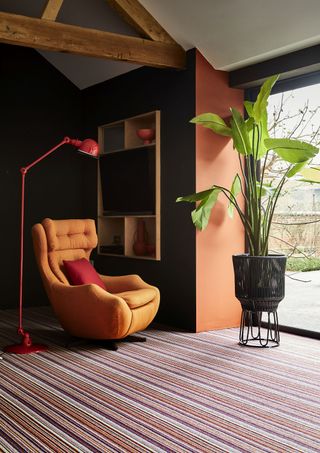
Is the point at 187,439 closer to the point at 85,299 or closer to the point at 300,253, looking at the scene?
the point at 85,299

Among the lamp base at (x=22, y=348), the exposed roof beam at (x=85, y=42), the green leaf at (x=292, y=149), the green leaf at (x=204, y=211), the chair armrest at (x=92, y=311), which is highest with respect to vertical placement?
the exposed roof beam at (x=85, y=42)

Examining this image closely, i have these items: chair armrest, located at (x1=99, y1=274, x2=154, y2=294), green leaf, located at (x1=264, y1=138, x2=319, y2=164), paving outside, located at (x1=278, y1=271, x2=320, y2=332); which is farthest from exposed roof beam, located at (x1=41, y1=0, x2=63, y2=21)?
paving outside, located at (x1=278, y1=271, x2=320, y2=332)

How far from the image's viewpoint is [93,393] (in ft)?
11.7

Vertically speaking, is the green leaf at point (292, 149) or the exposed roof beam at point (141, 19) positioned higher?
the exposed roof beam at point (141, 19)

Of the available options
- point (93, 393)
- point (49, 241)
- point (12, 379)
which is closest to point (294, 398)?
point (93, 393)

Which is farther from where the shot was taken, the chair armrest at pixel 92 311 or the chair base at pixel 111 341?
the chair base at pixel 111 341

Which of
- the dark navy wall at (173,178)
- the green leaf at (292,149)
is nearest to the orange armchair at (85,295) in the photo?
the dark navy wall at (173,178)

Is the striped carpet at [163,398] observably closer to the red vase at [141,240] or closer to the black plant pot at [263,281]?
the black plant pot at [263,281]

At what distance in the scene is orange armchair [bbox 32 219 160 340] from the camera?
15.0 feet

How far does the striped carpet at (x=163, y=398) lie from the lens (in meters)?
2.83

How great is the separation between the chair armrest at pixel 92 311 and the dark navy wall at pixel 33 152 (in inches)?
80.7

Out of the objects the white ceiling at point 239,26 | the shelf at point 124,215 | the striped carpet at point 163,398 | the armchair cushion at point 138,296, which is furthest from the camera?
the shelf at point 124,215

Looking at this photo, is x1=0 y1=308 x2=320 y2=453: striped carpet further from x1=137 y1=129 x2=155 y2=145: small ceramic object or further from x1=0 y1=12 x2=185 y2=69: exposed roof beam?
x1=0 y1=12 x2=185 y2=69: exposed roof beam

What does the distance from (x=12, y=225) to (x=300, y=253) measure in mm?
3284
